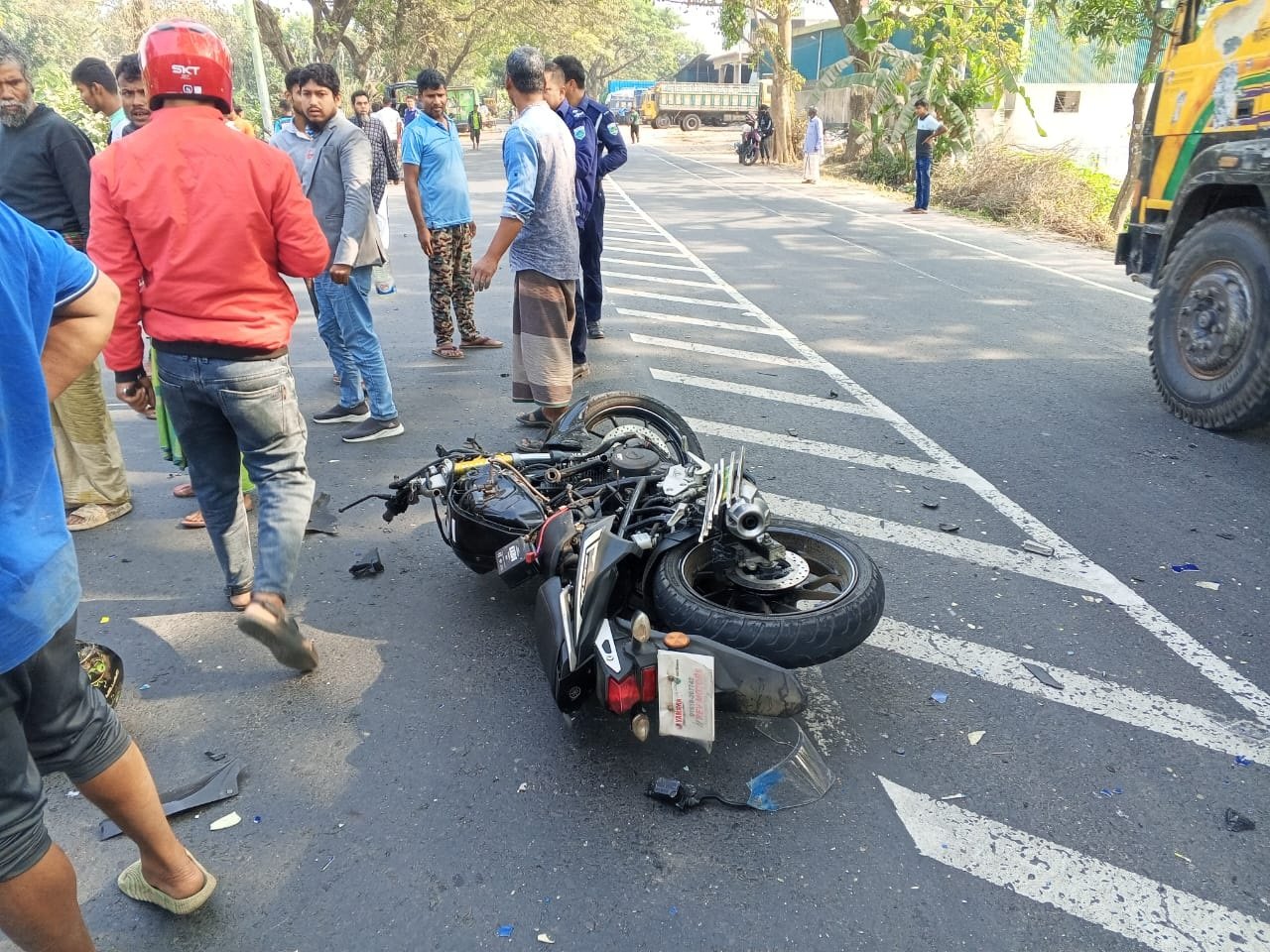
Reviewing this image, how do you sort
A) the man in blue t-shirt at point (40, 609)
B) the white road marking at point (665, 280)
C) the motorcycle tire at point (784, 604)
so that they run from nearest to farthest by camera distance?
the man in blue t-shirt at point (40, 609) → the motorcycle tire at point (784, 604) → the white road marking at point (665, 280)

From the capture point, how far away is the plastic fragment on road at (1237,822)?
250 centimetres

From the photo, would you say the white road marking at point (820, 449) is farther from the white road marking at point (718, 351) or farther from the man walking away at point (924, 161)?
the man walking away at point (924, 161)

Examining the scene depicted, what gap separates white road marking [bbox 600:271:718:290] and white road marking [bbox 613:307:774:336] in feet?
5.14

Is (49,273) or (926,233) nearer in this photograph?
(49,273)

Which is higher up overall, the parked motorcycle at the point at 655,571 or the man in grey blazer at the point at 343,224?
the man in grey blazer at the point at 343,224

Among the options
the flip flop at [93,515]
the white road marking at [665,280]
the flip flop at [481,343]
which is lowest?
the flip flop at [93,515]

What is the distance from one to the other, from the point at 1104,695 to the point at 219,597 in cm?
352

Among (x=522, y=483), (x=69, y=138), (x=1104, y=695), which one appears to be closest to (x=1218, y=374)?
(x=1104, y=695)

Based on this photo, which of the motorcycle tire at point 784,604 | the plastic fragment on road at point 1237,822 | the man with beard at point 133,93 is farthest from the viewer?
the man with beard at point 133,93

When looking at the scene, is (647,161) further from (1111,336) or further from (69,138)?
(69,138)

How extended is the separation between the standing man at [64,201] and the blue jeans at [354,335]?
50.6 inches

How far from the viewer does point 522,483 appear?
12.0 feet

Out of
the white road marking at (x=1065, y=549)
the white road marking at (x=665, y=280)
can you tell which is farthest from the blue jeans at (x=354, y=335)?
the white road marking at (x=665, y=280)

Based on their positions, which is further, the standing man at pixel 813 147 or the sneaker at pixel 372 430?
the standing man at pixel 813 147
